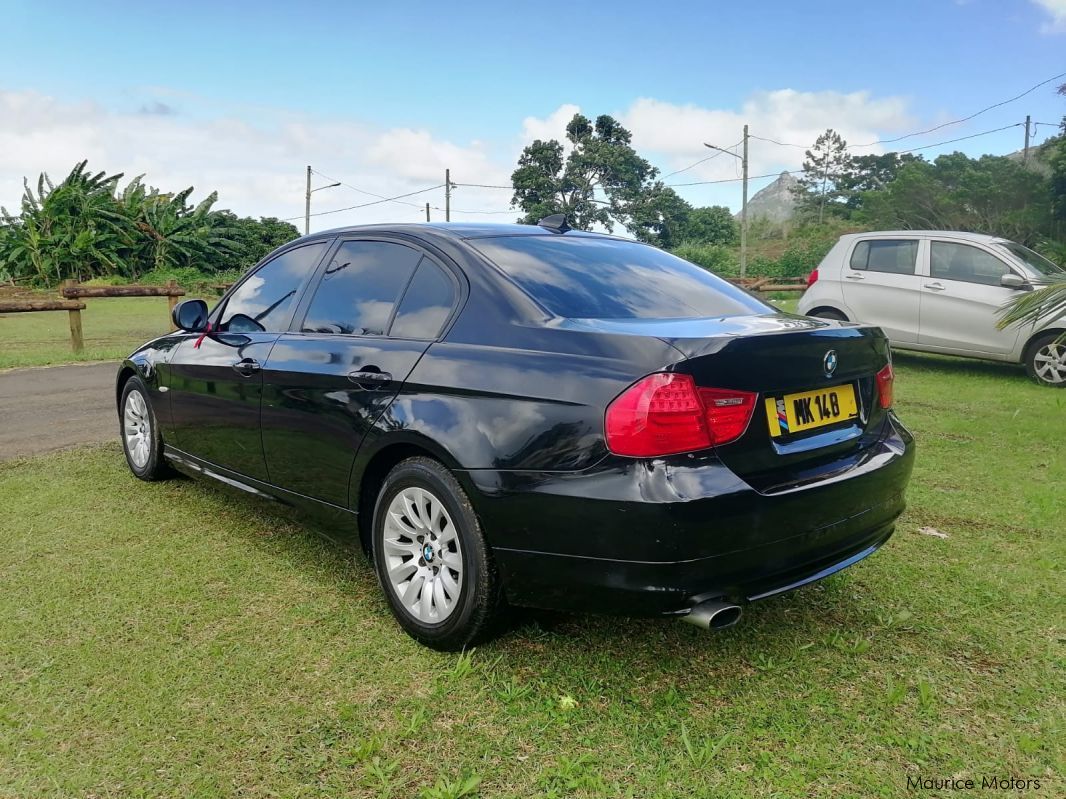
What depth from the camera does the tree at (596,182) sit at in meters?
56.6

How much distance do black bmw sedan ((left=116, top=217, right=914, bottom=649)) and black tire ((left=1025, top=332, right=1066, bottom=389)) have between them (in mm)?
7099

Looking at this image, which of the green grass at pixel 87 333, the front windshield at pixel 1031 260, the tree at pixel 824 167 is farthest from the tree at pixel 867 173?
the front windshield at pixel 1031 260

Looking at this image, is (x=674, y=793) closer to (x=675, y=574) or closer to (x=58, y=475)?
(x=675, y=574)

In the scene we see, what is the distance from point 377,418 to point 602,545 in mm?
1017

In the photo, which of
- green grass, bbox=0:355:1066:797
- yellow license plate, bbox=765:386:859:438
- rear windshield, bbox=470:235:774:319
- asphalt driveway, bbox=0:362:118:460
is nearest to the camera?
green grass, bbox=0:355:1066:797

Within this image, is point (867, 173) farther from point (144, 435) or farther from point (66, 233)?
point (144, 435)

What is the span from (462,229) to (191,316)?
70.9 inches

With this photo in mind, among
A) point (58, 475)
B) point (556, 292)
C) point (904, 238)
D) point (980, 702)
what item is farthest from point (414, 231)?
point (904, 238)

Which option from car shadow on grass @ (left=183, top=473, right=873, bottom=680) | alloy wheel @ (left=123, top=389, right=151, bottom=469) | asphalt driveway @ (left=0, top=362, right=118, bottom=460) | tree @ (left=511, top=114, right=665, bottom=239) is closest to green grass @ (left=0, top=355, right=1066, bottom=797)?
car shadow on grass @ (left=183, top=473, right=873, bottom=680)

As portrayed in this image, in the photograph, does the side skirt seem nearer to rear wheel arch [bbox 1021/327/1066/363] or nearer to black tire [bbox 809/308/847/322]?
black tire [bbox 809/308/847/322]

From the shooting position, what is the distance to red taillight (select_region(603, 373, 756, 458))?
2.30 metres

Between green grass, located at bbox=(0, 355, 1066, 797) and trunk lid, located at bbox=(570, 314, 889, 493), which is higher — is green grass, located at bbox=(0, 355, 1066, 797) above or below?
below

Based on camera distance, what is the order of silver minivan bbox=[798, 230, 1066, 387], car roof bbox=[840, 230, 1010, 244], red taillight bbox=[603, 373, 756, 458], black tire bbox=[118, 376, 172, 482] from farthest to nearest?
car roof bbox=[840, 230, 1010, 244] → silver minivan bbox=[798, 230, 1066, 387] → black tire bbox=[118, 376, 172, 482] → red taillight bbox=[603, 373, 756, 458]

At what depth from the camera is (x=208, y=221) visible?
117 ft
